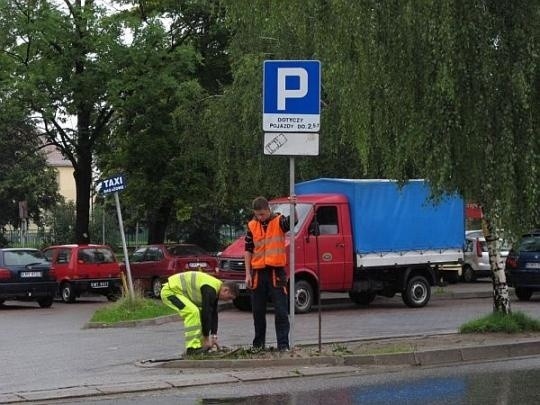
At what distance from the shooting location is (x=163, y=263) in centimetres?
2467

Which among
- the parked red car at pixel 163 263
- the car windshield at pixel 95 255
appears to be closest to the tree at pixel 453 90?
the parked red car at pixel 163 263

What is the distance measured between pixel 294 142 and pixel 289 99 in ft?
1.76

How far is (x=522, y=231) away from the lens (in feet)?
38.3

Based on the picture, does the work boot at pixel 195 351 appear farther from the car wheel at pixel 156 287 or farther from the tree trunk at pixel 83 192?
the tree trunk at pixel 83 192

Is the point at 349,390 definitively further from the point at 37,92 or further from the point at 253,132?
the point at 37,92

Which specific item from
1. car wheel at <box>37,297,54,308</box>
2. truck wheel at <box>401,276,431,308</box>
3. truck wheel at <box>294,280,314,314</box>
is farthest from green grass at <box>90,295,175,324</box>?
car wheel at <box>37,297,54,308</box>

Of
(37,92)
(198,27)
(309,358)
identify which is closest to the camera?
(309,358)

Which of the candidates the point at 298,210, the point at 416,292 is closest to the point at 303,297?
the point at 298,210

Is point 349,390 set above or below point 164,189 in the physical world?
below

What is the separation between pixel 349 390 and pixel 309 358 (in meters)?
1.51

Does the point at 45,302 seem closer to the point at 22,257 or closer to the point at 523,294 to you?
the point at 22,257

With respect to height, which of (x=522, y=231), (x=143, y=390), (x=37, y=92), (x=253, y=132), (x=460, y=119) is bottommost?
(x=143, y=390)

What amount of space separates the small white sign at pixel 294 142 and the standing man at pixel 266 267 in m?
0.73

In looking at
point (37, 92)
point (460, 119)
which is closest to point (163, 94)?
point (37, 92)
